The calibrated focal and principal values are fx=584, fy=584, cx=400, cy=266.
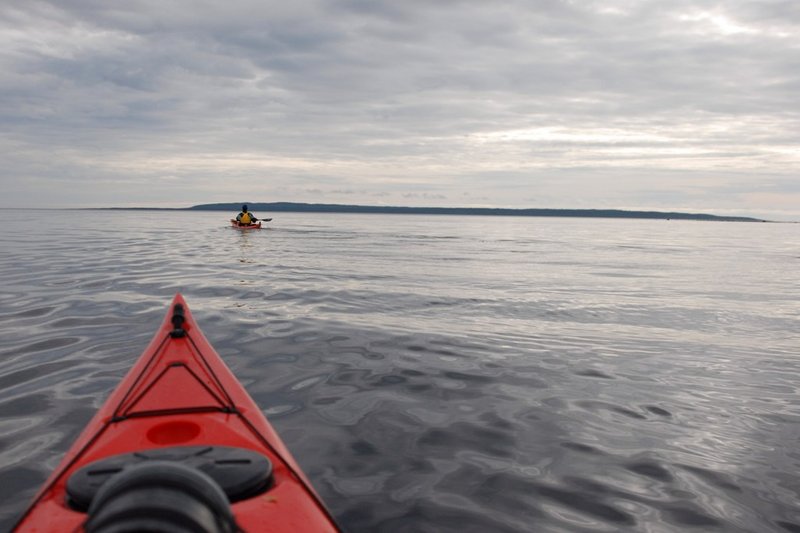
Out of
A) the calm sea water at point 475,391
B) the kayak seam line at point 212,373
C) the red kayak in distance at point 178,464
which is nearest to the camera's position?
the red kayak in distance at point 178,464

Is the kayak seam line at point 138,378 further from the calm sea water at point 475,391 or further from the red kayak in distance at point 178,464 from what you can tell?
the calm sea water at point 475,391

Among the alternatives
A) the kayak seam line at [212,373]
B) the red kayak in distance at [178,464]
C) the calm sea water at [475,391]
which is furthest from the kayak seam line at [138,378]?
the calm sea water at [475,391]

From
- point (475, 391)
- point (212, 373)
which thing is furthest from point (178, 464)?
point (475, 391)

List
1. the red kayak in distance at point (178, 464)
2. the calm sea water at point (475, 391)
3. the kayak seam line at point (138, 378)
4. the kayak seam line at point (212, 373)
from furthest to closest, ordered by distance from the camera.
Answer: the calm sea water at point (475, 391)
the kayak seam line at point (212, 373)
the kayak seam line at point (138, 378)
the red kayak in distance at point (178, 464)

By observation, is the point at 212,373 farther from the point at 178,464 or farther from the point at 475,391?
the point at 475,391

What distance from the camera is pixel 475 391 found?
280 inches

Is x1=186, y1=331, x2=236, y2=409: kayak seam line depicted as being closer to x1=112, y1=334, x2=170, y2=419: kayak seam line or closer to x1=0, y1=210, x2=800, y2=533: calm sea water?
x1=112, y1=334, x2=170, y2=419: kayak seam line

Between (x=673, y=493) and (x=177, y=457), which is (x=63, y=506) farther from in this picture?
(x=673, y=493)

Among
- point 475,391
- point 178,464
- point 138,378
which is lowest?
point 475,391

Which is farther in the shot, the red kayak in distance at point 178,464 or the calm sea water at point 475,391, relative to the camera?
the calm sea water at point 475,391

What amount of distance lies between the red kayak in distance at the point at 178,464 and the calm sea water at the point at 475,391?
1.03 meters

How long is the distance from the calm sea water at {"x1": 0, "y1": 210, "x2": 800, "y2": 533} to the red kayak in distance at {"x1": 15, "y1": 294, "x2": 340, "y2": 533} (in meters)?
1.03

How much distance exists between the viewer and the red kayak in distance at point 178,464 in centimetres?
218

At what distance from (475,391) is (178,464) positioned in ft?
16.8
